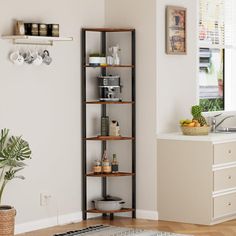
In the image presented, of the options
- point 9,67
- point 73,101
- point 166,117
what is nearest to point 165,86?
point 166,117

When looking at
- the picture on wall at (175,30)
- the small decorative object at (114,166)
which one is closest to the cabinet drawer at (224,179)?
the small decorative object at (114,166)

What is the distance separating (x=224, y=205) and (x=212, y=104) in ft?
5.51

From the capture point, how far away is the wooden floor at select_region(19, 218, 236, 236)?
6.67 m

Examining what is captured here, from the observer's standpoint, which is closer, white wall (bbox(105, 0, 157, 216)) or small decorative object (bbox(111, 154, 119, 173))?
white wall (bbox(105, 0, 157, 216))

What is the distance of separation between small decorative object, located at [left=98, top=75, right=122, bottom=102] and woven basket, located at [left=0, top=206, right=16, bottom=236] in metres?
1.55

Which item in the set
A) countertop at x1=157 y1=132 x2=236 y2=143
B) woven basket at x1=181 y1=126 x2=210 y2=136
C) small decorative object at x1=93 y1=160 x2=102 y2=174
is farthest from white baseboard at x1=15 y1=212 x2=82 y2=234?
woven basket at x1=181 y1=126 x2=210 y2=136

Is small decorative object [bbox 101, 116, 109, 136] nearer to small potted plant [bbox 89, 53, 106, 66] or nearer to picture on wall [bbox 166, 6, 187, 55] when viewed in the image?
small potted plant [bbox 89, 53, 106, 66]

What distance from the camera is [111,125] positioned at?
731 centimetres

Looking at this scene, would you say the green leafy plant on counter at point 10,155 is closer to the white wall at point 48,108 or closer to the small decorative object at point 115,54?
the white wall at point 48,108

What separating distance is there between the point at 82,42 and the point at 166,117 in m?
1.03

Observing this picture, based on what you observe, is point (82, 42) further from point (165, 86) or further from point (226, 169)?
point (226, 169)

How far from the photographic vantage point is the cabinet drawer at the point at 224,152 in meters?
6.96

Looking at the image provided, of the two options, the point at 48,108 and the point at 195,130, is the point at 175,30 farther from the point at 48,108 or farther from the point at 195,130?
the point at 48,108

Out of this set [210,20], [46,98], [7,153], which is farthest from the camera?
[210,20]
